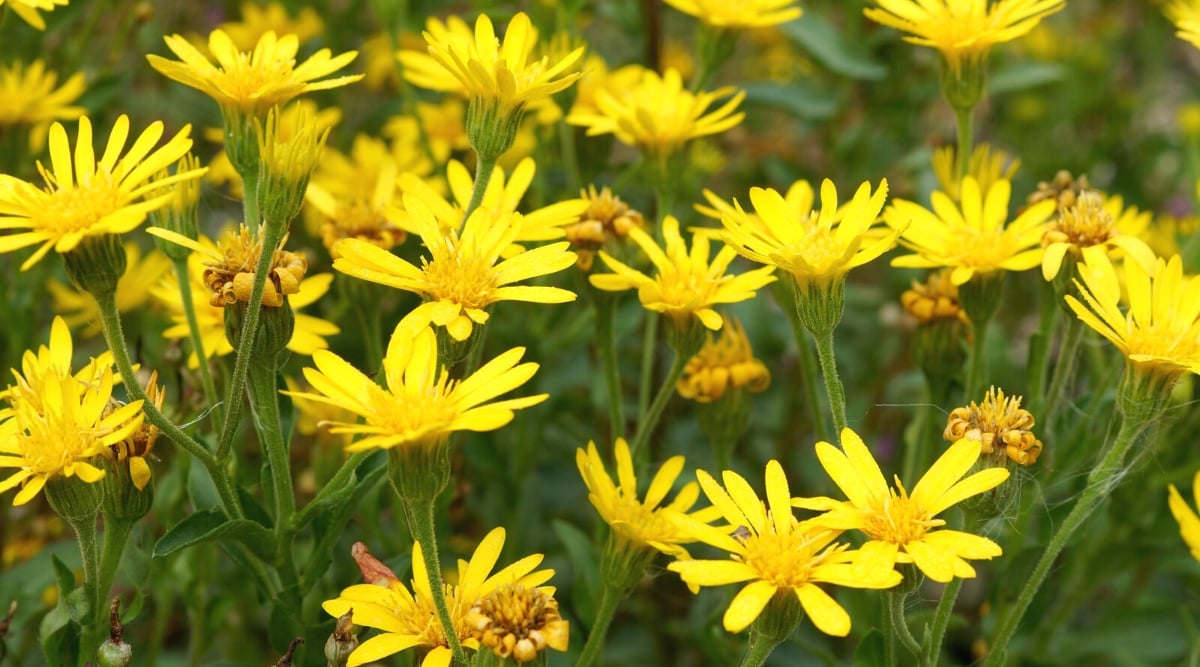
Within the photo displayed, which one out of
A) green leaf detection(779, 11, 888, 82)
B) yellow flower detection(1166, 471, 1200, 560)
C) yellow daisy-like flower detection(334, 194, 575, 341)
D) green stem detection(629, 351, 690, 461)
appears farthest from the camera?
green leaf detection(779, 11, 888, 82)

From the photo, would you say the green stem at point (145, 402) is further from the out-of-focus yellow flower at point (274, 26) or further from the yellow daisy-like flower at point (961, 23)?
the out-of-focus yellow flower at point (274, 26)

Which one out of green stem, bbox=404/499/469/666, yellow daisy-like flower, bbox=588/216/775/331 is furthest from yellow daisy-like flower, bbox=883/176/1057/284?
green stem, bbox=404/499/469/666

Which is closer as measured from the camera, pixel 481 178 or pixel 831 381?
pixel 831 381

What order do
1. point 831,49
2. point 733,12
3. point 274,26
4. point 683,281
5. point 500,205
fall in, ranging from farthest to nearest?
point 274,26 < point 831,49 < point 733,12 < point 500,205 < point 683,281

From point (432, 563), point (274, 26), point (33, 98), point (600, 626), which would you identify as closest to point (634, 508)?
point (600, 626)

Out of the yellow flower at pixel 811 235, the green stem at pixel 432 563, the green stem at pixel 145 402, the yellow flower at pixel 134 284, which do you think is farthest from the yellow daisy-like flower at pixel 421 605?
the yellow flower at pixel 134 284

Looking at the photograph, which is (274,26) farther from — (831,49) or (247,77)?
(247,77)

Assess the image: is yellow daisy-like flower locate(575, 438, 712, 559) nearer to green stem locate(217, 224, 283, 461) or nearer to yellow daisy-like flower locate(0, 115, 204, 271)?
green stem locate(217, 224, 283, 461)
